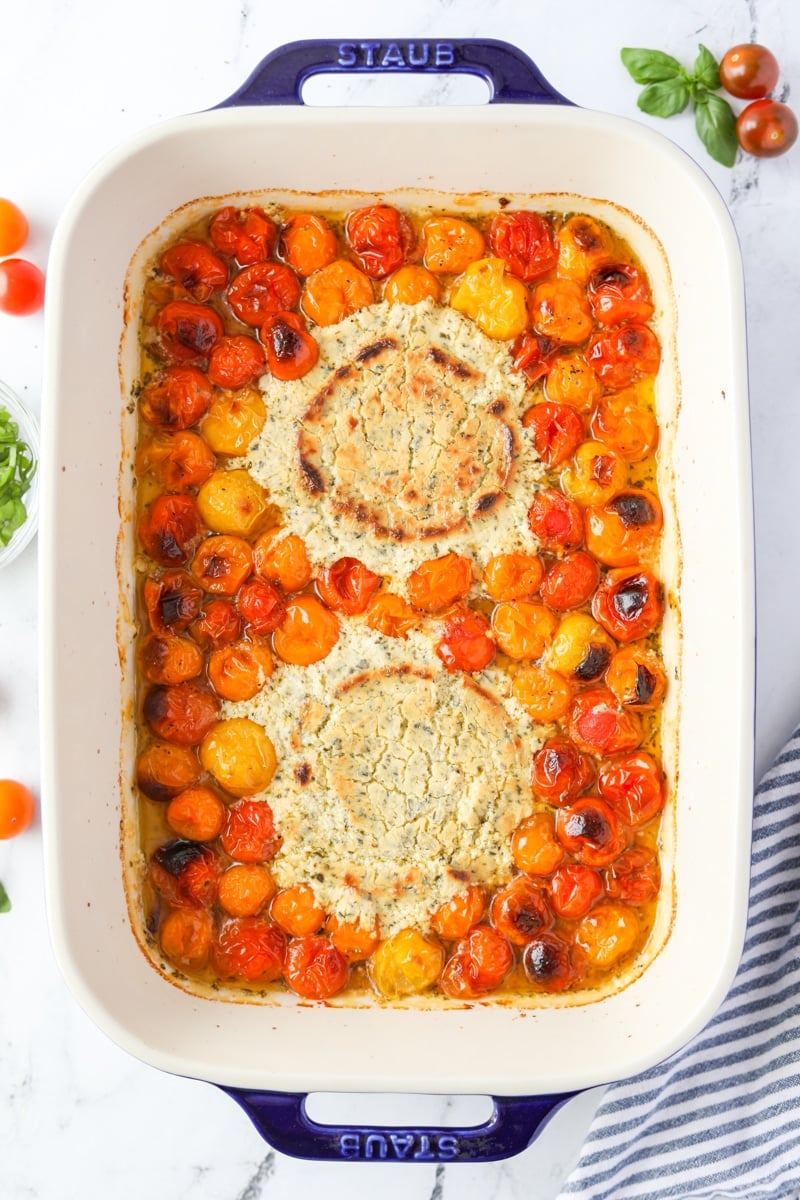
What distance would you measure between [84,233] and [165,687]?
1137 mm

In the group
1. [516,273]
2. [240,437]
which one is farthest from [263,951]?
[516,273]

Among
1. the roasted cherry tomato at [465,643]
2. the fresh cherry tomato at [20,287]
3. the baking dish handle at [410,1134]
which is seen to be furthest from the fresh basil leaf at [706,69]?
the baking dish handle at [410,1134]

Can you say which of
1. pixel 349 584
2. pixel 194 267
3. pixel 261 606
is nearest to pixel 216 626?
pixel 261 606

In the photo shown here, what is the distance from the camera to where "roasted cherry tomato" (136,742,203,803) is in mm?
2863

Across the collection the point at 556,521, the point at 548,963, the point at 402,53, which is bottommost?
the point at 548,963

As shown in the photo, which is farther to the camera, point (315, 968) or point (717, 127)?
point (717, 127)

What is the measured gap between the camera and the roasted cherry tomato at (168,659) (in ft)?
9.39

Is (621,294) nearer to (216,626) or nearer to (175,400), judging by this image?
(175,400)

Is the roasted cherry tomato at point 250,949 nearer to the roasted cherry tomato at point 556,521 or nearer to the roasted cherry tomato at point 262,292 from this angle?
the roasted cherry tomato at point 556,521

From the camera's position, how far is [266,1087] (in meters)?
2.54

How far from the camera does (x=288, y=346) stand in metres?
2.86

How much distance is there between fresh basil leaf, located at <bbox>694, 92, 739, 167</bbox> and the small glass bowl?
2.01 meters

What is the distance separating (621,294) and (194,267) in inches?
44.3

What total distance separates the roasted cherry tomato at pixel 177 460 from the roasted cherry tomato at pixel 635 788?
132 centimetres
